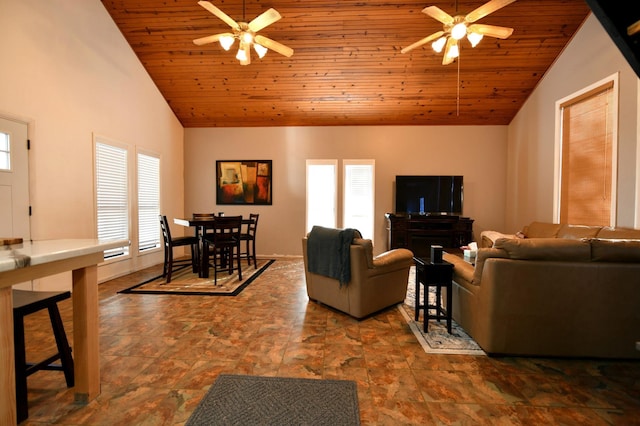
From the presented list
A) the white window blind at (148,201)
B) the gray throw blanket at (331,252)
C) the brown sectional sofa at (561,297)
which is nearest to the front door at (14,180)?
the white window blind at (148,201)

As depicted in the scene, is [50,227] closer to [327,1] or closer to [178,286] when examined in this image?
[178,286]

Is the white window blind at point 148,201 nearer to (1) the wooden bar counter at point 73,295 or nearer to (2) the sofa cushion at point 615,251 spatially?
(1) the wooden bar counter at point 73,295

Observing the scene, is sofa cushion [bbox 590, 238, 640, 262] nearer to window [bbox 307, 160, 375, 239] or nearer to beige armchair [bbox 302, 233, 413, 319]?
beige armchair [bbox 302, 233, 413, 319]

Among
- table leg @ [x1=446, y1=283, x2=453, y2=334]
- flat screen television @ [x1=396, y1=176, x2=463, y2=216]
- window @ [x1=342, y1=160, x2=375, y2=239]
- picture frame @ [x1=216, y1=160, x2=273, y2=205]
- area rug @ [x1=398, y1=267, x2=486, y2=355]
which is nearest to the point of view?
area rug @ [x1=398, y1=267, x2=486, y2=355]

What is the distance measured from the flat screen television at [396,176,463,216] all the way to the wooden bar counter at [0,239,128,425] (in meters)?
5.22

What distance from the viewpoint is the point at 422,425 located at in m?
1.56

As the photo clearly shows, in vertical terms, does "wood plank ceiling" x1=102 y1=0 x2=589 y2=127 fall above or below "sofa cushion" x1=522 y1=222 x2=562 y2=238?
above

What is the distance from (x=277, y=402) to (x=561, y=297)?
2.18 metres

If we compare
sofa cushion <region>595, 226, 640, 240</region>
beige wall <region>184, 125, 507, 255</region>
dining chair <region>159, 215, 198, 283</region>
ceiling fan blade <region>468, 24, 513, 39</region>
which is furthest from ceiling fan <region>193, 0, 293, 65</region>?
sofa cushion <region>595, 226, 640, 240</region>

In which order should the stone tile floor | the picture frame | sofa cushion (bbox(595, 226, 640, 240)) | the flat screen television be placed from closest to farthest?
the stone tile floor, sofa cushion (bbox(595, 226, 640, 240)), the flat screen television, the picture frame

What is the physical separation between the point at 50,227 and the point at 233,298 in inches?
96.1

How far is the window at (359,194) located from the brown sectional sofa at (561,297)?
407cm

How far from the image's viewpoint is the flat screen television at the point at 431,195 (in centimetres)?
592

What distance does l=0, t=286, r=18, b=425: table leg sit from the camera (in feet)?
3.93
